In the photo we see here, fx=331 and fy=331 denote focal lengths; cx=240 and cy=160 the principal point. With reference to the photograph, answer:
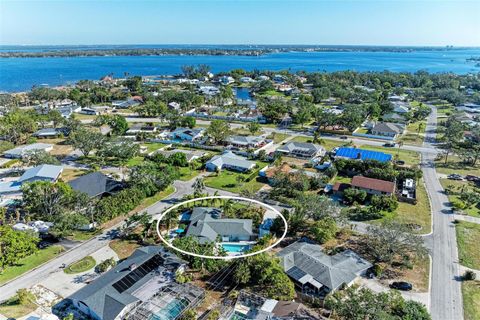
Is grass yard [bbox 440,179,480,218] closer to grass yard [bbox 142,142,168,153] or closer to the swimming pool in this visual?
the swimming pool

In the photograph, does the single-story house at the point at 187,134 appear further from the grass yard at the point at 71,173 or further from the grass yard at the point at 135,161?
the grass yard at the point at 71,173

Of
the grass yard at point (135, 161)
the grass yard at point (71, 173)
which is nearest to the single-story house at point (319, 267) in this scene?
the grass yard at point (135, 161)

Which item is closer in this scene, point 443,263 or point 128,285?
point 128,285

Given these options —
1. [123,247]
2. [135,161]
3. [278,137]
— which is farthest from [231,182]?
[278,137]

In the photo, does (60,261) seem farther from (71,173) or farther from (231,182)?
(231,182)

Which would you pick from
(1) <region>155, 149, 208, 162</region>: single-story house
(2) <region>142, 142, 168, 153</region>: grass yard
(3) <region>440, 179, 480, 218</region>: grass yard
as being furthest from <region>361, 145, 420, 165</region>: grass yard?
(2) <region>142, 142, 168, 153</region>: grass yard

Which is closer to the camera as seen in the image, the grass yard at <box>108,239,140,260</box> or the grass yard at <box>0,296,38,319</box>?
the grass yard at <box>0,296,38,319</box>

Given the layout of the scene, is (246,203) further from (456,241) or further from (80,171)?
(80,171)
